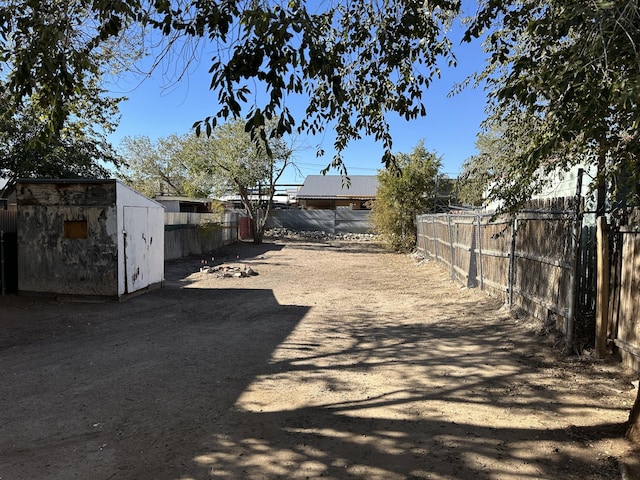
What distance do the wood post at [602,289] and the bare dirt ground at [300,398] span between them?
9.8 inches

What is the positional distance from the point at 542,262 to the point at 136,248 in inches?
307

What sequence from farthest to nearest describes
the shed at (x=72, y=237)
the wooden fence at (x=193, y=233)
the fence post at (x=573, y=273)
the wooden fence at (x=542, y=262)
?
the wooden fence at (x=193, y=233) < the shed at (x=72, y=237) < the wooden fence at (x=542, y=262) < the fence post at (x=573, y=273)

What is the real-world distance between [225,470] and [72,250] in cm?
741

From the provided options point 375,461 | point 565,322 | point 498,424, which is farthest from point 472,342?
point 375,461

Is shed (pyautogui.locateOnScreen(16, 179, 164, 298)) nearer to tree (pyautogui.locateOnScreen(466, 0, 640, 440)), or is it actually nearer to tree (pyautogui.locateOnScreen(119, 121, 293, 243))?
tree (pyautogui.locateOnScreen(466, 0, 640, 440))

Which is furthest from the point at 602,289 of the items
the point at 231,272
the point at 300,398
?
the point at 231,272

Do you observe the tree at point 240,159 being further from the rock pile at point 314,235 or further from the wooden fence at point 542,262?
the wooden fence at point 542,262

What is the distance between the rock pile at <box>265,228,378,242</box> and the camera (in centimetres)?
3431

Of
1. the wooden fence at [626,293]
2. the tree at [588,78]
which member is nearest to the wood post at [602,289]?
the wooden fence at [626,293]

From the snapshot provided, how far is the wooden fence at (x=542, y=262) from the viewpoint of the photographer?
5.39 meters

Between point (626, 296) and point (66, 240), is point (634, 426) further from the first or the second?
point (66, 240)

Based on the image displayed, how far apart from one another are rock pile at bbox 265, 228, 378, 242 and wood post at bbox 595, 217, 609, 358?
28.3 m

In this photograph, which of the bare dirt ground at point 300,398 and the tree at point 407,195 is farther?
the tree at point 407,195

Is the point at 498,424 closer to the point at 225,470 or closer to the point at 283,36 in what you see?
the point at 225,470
